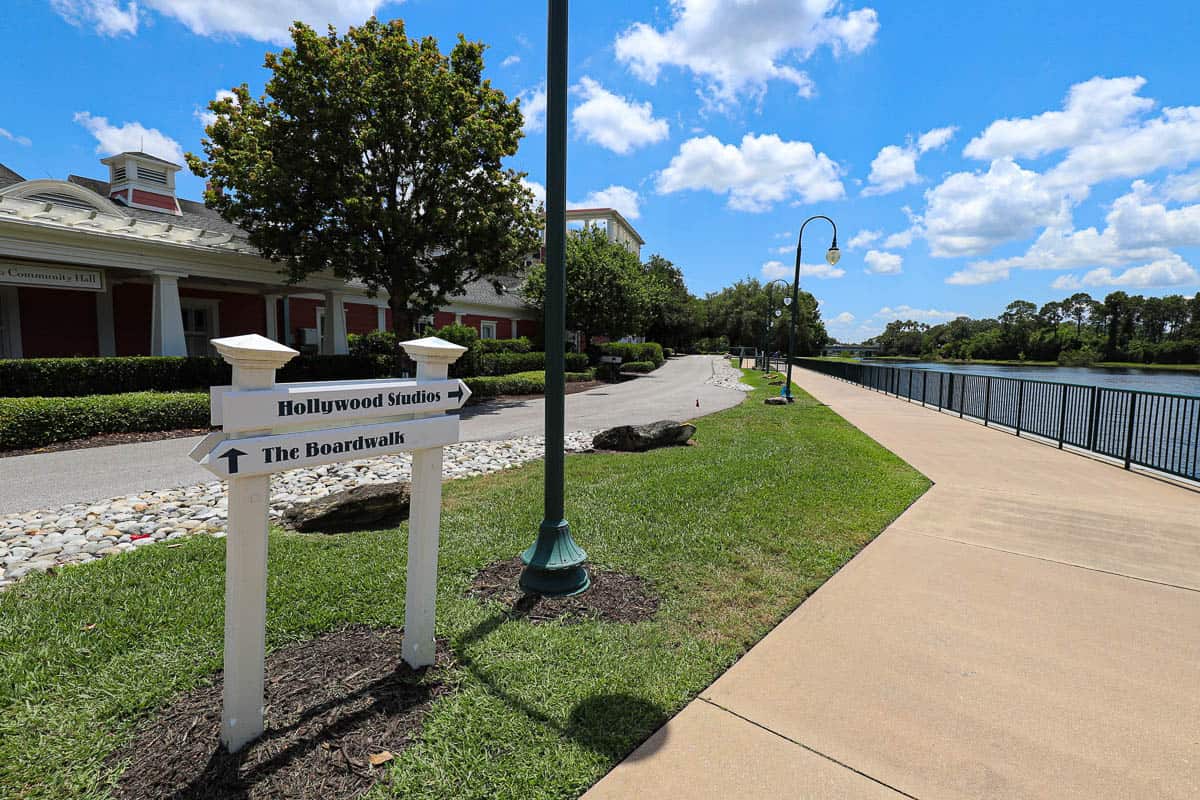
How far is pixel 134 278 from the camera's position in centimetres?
1443

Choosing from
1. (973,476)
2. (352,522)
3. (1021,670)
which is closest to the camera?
(1021,670)

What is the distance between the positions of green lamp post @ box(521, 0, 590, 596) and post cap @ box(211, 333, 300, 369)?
1632mm

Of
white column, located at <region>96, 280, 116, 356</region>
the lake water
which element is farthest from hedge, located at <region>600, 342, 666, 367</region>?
white column, located at <region>96, 280, 116, 356</region>

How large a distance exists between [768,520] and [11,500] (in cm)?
792

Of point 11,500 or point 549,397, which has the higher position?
point 549,397

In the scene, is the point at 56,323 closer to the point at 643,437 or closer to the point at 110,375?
the point at 110,375

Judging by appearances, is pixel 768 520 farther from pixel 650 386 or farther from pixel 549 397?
pixel 650 386

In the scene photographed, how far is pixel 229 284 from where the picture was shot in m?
16.6

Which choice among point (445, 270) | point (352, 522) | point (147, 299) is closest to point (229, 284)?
point (147, 299)

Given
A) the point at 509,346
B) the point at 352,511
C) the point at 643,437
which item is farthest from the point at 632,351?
the point at 352,511

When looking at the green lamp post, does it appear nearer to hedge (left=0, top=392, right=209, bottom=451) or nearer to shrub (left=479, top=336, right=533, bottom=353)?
hedge (left=0, top=392, right=209, bottom=451)

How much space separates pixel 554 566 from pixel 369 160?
1456 centimetres

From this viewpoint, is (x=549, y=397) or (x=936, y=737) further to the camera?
(x=549, y=397)

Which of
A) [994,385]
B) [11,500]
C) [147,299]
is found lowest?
[11,500]
